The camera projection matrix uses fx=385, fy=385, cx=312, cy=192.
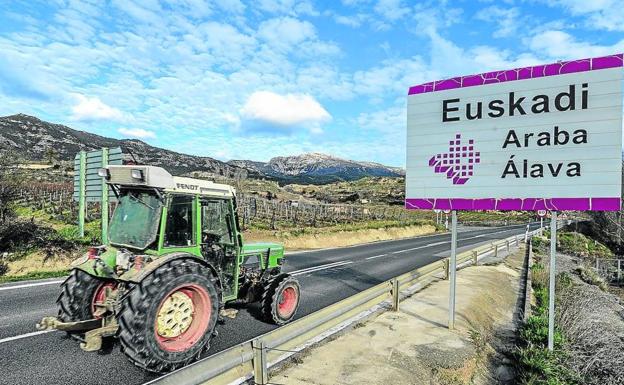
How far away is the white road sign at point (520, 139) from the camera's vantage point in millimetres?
5844

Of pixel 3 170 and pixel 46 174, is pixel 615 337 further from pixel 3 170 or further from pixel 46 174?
pixel 46 174

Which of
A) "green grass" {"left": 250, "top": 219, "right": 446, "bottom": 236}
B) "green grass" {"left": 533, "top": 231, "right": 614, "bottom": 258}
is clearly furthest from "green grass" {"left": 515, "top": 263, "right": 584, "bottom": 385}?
"green grass" {"left": 533, "top": 231, "right": 614, "bottom": 258}

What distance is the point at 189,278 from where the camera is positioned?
16.8 feet

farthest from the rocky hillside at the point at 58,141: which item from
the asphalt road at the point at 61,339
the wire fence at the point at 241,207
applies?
the asphalt road at the point at 61,339

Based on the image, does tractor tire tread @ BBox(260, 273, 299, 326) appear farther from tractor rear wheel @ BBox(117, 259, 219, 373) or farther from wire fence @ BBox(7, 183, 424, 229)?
wire fence @ BBox(7, 183, 424, 229)

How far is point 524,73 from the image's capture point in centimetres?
645

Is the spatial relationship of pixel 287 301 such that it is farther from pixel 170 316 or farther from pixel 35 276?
pixel 35 276

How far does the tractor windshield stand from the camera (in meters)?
5.51

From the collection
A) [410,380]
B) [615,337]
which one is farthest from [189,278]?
[615,337]

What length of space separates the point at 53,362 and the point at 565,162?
8.03 meters

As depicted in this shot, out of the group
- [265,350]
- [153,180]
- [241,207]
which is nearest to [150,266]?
[153,180]

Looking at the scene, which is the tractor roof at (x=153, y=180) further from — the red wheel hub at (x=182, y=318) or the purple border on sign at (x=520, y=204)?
the purple border on sign at (x=520, y=204)

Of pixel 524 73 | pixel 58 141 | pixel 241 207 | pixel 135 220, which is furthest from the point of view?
pixel 58 141

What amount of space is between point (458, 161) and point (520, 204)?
1269 mm
